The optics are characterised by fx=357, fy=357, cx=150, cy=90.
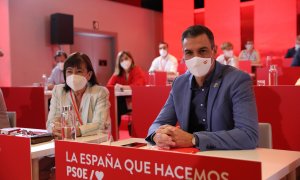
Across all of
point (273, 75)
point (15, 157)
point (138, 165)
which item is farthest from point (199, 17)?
point (138, 165)

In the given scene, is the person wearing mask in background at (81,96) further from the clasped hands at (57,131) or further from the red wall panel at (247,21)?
the red wall panel at (247,21)

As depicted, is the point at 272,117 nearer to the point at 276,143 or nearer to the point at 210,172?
the point at 276,143

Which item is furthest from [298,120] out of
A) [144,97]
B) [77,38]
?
[77,38]

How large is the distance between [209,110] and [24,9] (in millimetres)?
6527

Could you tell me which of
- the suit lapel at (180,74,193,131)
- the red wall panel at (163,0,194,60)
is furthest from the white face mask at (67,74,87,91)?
the red wall panel at (163,0,194,60)

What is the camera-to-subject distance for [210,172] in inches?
33.3

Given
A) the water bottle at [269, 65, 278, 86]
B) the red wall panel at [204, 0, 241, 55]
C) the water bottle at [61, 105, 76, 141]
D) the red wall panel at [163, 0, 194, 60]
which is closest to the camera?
the water bottle at [61, 105, 76, 141]

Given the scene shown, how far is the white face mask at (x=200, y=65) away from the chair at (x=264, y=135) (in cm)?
39

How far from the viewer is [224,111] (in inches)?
67.9

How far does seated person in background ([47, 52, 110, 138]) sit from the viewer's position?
7.97 feet

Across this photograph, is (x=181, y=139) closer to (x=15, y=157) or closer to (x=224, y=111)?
(x=224, y=111)

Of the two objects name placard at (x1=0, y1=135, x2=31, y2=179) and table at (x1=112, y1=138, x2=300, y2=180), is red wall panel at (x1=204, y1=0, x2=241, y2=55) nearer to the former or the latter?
table at (x1=112, y1=138, x2=300, y2=180)

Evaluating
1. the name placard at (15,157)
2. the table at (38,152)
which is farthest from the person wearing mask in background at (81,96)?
the name placard at (15,157)

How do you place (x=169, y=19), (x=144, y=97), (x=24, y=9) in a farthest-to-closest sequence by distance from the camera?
(x=169, y=19)
(x=24, y=9)
(x=144, y=97)
